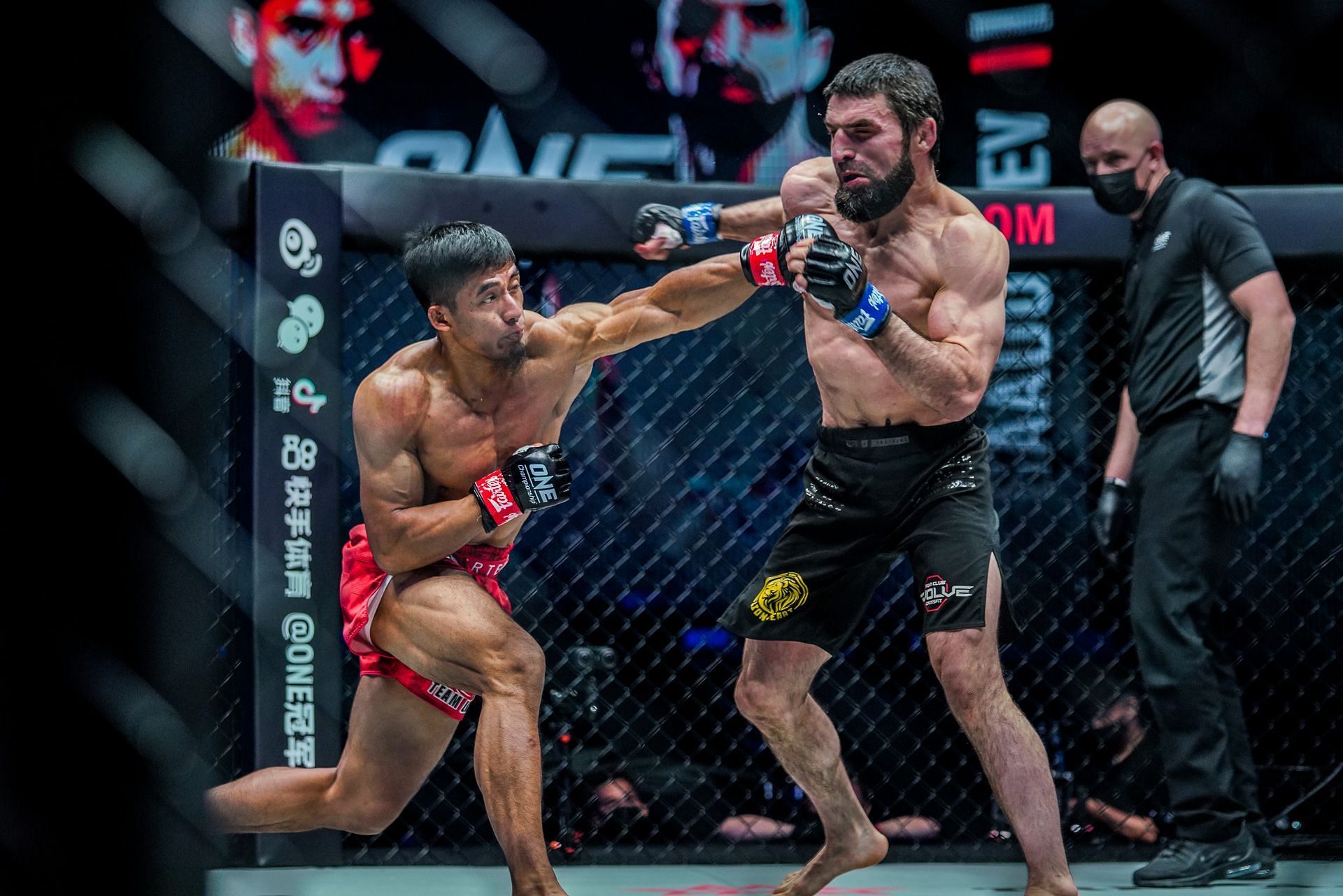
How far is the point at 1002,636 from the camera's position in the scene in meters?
2.01

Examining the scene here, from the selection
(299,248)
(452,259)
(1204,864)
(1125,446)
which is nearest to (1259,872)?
(1204,864)

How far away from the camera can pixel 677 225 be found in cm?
237

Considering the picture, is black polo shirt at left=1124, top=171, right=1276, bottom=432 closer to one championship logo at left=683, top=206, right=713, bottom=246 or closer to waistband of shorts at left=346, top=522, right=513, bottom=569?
one championship logo at left=683, top=206, right=713, bottom=246

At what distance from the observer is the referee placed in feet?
7.73

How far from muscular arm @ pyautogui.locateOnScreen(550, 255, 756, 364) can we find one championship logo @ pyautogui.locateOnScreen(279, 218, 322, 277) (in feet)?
2.18

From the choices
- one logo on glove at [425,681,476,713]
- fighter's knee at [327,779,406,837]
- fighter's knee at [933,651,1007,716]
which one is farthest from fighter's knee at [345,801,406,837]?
fighter's knee at [933,651,1007,716]

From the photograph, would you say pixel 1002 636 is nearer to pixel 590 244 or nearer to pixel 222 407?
pixel 590 244

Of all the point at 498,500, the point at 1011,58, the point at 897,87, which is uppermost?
the point at 1011,58

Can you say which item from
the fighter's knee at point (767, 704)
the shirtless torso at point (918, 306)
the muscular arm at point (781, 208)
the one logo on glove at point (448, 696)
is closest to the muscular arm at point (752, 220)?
the muscular arm at point (781, 208)

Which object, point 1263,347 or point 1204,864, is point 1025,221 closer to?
point 1263,347

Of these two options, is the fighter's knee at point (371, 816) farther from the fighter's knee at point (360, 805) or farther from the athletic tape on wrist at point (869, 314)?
the athletic tape on wrist at point (869, 314)

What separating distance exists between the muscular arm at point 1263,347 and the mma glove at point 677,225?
95 centimetres

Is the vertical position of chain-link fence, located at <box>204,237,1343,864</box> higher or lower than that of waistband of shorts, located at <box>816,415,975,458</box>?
lower

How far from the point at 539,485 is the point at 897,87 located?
0.79 metres
